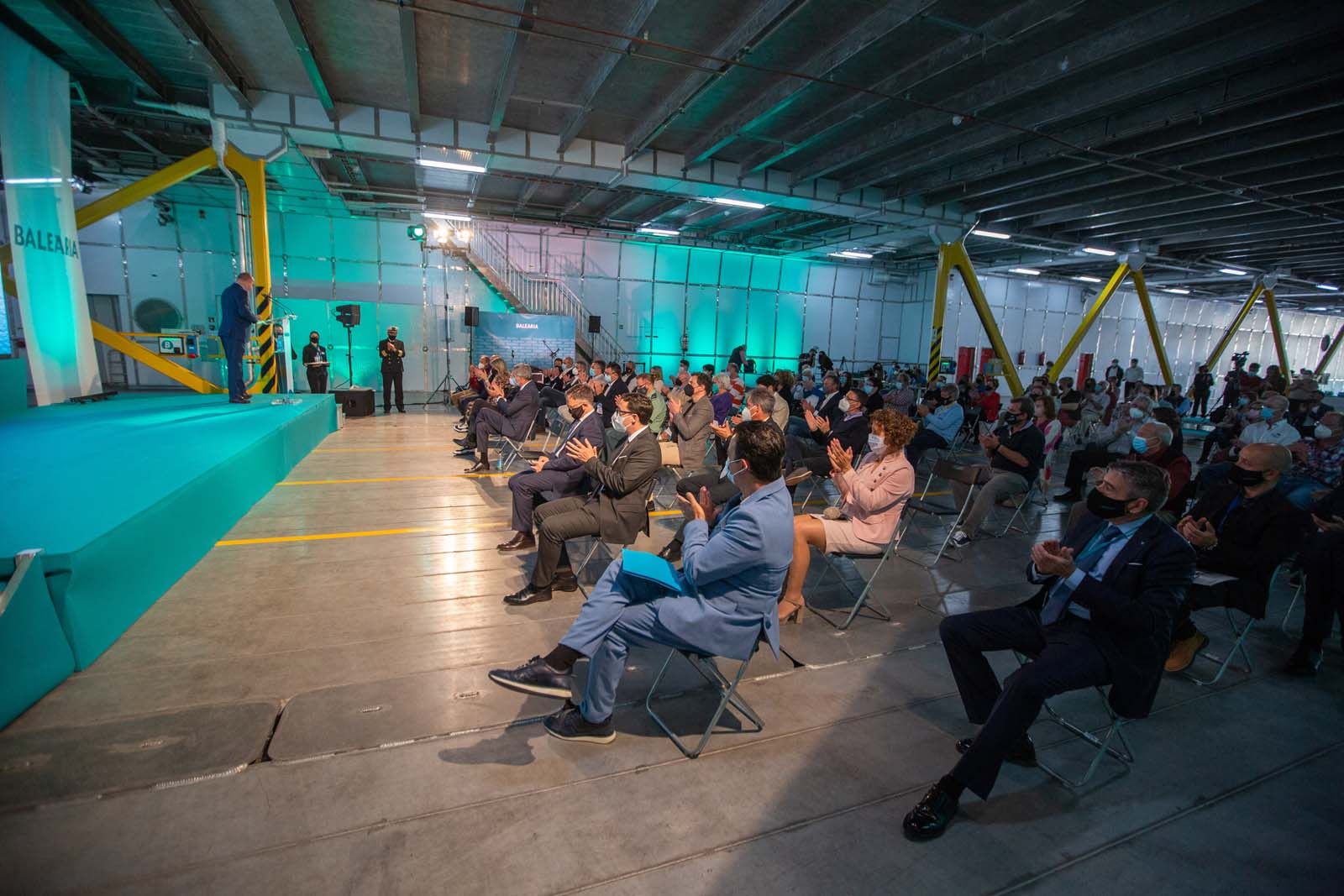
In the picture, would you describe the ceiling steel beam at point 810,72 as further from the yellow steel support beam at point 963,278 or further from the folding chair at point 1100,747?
the yellow steel support beam at point 963,278

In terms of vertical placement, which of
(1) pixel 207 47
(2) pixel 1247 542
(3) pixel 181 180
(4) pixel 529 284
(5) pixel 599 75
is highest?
(5) pixel 599 75

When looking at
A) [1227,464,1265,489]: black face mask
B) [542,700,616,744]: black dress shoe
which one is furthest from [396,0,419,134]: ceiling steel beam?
[1227,464,1265,489]: black face mask

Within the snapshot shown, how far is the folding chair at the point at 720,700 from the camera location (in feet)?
7.88

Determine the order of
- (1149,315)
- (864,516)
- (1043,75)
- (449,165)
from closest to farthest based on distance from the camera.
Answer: (864,516), (1043,75), (449,165), (1149,315)

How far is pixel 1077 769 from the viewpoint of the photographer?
2520mm

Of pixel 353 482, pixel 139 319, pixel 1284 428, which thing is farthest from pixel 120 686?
pixel 139 319

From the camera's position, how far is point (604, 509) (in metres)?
3.86

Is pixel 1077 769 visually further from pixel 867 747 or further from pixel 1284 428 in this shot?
pixel 1284 428

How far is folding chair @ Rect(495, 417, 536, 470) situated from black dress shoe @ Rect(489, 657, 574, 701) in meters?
4.72

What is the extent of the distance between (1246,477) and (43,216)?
12000mm

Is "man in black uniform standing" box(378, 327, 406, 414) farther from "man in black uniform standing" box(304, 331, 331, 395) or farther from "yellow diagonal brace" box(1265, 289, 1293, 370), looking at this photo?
"yellow diagonal brace" box(1265, 289, 1293, 370)

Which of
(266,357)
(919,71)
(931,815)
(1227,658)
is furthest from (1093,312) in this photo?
(266,357)

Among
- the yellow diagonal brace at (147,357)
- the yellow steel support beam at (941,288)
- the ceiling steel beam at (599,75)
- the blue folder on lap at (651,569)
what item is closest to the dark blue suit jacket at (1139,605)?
the blue folder on lap at (651,569)

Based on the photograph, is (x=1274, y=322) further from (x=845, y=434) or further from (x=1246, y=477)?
(x=1246, y=477)
